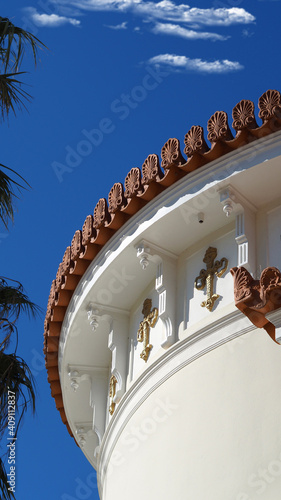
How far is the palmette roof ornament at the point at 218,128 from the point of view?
8.40 metres

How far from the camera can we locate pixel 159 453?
28.0 ft

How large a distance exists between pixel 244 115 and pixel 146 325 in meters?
2.70

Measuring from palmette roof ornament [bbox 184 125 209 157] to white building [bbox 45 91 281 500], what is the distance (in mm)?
24

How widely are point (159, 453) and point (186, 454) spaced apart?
481 millimetres

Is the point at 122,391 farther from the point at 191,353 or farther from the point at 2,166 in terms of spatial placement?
the point at 2,166

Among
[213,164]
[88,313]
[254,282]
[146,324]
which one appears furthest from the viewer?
[88,313]

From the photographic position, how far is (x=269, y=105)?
809 cm

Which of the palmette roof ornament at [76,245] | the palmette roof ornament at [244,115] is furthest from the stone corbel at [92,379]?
the palmette roof ornament at [244,115]

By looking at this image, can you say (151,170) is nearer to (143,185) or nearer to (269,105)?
(143,185)

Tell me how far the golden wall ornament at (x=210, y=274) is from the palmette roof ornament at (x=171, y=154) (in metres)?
0.96

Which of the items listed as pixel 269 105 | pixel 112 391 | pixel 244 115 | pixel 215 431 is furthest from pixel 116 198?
pixel 215 431

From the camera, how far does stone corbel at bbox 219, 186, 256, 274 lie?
827cm

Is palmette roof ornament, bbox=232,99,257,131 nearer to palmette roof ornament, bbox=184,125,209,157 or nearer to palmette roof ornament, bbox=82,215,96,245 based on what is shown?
palmette roof ornament, bbox=184,125,209,157

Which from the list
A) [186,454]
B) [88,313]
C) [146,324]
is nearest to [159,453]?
[186,454]
